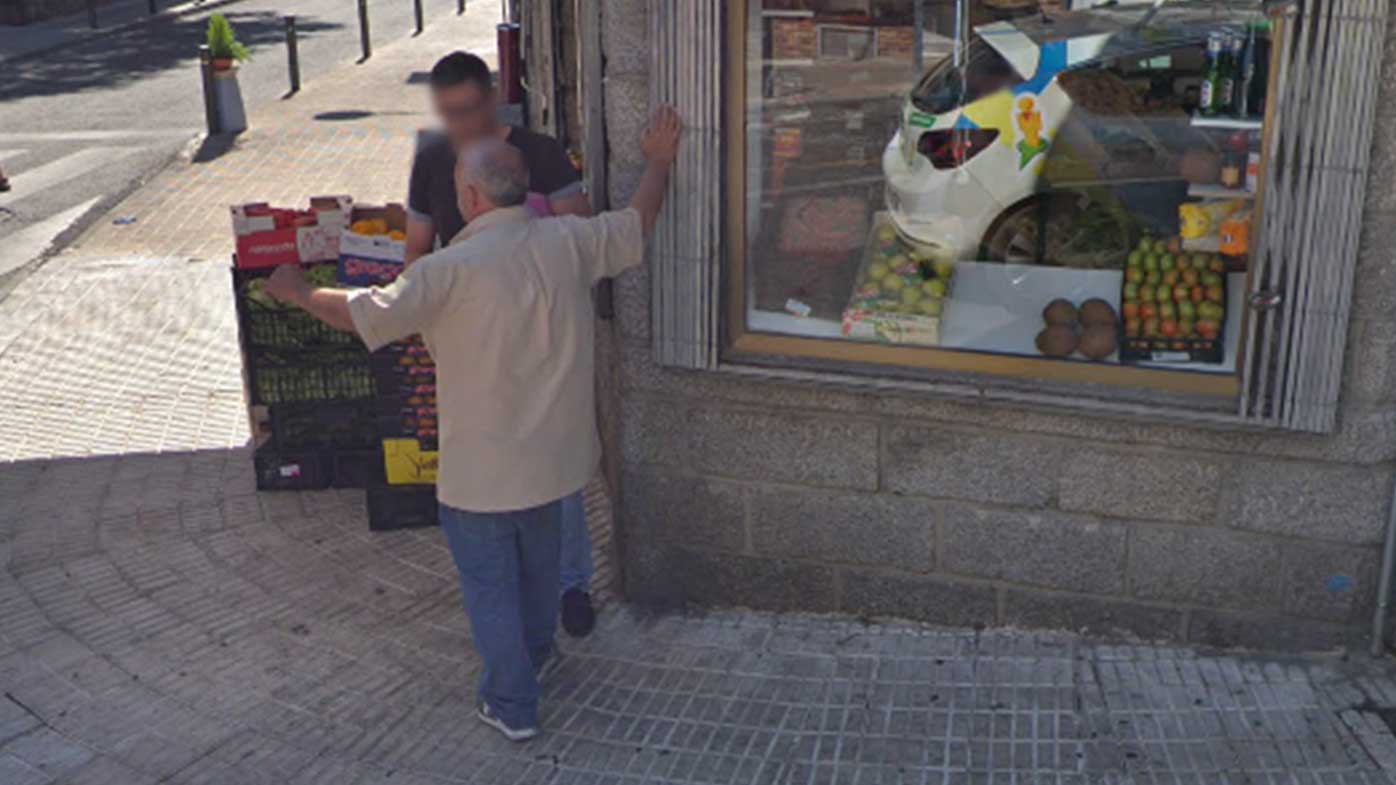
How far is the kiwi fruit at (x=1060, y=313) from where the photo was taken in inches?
205

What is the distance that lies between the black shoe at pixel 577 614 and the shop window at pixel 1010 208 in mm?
938

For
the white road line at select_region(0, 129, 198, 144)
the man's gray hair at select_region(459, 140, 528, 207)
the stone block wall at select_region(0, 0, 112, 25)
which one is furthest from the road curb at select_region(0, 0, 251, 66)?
the man's gray hair at select_region(459, 140, 528, 207)

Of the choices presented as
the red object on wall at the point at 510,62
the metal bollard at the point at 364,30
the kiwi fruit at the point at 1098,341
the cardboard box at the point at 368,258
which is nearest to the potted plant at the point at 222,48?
the metal bollard at the point at 364,30

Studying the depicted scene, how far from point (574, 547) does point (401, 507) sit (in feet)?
3.93

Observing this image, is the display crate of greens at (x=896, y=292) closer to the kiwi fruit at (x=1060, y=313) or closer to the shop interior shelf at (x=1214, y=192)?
the kiwi fruit at (x=1060, y=313)

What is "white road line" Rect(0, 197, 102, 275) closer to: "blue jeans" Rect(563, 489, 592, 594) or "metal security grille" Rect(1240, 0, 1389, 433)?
"blue jeans" Rect(563, 489, 592, 594)

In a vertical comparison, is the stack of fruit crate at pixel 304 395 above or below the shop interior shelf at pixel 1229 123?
below

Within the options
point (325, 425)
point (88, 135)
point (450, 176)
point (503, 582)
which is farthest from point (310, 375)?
point (88, 135)

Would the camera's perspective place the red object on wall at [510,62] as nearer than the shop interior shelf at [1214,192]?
No

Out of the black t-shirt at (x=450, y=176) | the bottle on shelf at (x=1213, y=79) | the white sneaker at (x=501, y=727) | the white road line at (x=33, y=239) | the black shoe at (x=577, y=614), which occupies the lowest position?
the white sneaker at (x=501, y=727)

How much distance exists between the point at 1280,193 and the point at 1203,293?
48cm

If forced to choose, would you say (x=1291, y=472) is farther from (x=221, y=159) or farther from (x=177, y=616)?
(x=221, y=159)

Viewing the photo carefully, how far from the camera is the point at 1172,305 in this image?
506cm

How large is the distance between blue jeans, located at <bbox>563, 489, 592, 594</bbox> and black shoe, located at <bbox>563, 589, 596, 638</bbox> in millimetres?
28
